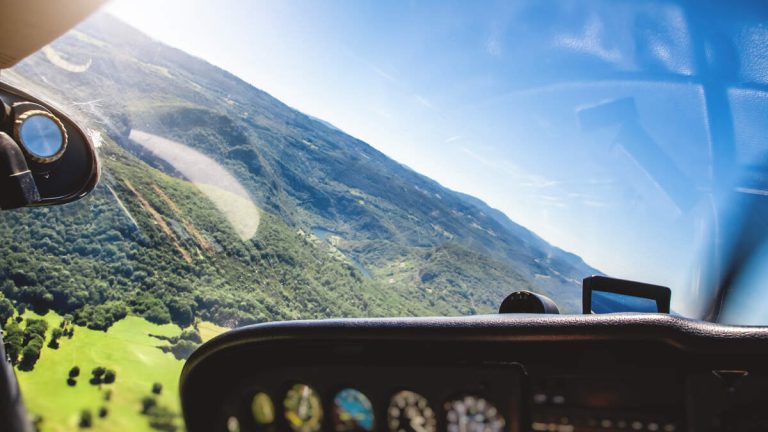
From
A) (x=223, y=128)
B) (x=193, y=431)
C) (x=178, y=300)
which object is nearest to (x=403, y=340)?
(x=193, y=431)

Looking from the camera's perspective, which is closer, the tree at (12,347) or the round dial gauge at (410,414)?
the round dial gauge at (410,414)

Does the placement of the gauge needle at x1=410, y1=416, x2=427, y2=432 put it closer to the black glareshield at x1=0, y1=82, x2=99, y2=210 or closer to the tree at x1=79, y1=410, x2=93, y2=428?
the black glareshield at x1=0, y1=82, x2=99, y2=210

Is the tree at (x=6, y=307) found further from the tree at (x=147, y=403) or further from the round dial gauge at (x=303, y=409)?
the round dial gauge at (x=303, y=409)

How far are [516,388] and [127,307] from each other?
1297 cm

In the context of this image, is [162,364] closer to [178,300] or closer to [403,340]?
[178,300]

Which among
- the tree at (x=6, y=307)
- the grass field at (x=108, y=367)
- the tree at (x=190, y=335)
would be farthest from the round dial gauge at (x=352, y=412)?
the tree at (x=190, y=335)

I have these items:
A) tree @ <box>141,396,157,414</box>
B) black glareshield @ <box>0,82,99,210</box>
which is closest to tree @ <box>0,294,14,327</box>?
tree @ <box>141,396,157,414</box>

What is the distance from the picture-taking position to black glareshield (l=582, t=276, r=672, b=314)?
2723 millimetres

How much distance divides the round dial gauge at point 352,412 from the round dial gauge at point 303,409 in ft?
0.21

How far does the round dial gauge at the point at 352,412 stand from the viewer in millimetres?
1418

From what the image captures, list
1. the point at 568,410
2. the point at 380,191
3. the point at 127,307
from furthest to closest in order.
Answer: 1. the point at 380,191
2. the point at 127,307
3. the point at 568,410

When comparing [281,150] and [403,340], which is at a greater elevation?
[281,150]

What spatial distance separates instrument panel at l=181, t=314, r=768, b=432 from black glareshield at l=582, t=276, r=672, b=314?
1.71m

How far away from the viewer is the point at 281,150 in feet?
217
